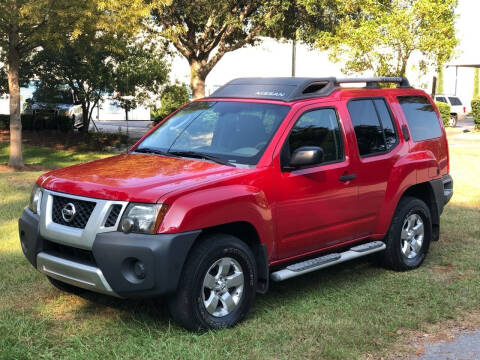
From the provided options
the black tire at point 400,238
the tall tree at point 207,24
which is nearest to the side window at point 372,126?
the black tire at point 400,238

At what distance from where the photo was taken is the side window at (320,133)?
5.33 metres

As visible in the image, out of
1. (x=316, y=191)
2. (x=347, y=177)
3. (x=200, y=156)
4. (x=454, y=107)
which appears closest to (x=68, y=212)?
(x=200, y=156)

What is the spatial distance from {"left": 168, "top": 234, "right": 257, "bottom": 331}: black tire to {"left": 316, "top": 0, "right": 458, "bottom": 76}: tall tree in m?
17.2

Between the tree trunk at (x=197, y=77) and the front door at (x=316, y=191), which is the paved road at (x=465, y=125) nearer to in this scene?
the tree trunk at (x=197, y=77)

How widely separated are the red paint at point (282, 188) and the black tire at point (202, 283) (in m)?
0.17

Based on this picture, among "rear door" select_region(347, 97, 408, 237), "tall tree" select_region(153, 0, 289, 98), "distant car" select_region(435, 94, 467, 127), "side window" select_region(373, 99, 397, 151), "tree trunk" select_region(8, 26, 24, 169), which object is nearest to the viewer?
"rear door" select_region(347, 97, 408, 237)

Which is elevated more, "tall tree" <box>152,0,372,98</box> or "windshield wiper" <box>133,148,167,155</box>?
"tall tree" <box>152,0,372,98</box>

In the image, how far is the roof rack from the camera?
5566mm

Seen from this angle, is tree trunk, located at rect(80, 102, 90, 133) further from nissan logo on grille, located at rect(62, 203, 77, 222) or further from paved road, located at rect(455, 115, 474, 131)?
paved road, located at rect(455, 115, 474, 131)

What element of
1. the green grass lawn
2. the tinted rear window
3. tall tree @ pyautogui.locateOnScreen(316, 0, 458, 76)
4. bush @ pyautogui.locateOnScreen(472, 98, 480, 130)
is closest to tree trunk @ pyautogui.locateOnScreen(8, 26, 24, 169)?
the green grass lawn

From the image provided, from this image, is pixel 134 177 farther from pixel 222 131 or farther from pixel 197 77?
pixel 197 77

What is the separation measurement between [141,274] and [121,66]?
17.0 meters

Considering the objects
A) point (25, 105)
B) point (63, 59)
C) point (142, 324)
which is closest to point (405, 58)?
point (63, 59)

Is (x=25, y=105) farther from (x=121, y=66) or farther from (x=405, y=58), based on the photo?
(x=405, y=58)
